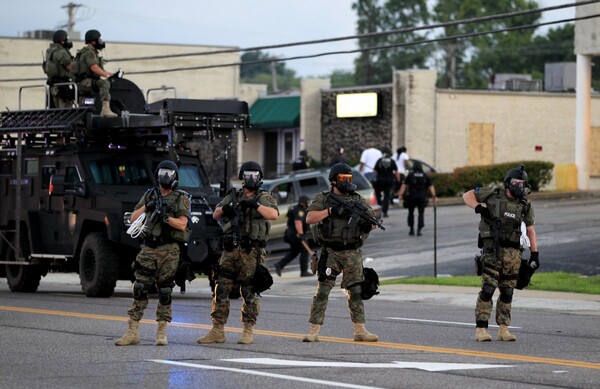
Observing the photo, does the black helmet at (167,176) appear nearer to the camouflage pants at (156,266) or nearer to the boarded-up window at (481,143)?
the camouflage pants at (156,266)

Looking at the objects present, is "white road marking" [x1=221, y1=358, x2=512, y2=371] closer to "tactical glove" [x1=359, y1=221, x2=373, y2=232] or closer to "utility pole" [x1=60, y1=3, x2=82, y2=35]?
"tactical glove" [x1=359, y1=221, x2=373, y2=232]

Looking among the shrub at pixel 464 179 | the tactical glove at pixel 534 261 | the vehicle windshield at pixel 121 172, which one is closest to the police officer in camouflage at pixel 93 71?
the vehicle windshield at pixel 121 172

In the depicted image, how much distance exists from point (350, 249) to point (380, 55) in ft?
326

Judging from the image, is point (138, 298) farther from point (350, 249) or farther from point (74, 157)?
point (74, 157)

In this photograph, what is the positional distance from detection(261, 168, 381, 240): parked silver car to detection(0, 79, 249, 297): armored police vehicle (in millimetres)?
7464

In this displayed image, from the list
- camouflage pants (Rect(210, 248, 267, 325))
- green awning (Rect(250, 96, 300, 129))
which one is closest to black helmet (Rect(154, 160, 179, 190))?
camouflage pants (Rect(210, 248, 267, 325))

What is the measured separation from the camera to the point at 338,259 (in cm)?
1440

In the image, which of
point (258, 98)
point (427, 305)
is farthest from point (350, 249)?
point (258, 98)

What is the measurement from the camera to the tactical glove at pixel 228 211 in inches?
555

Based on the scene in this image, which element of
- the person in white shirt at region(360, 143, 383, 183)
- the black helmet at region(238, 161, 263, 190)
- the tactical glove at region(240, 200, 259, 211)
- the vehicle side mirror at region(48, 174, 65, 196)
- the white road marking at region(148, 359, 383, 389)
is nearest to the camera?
the white road marking at region(148, 359, 383, 389)

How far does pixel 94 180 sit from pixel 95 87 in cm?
180

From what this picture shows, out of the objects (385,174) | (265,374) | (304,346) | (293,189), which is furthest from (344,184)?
(385,174)

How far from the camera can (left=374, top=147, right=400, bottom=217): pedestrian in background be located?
1388 inches

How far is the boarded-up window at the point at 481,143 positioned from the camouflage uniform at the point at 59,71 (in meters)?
30.3
